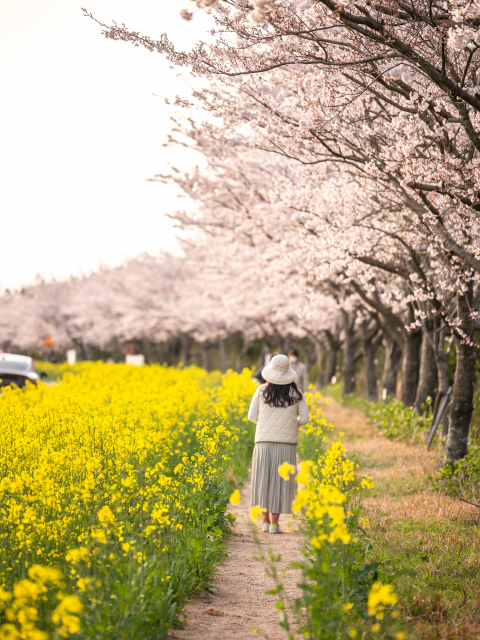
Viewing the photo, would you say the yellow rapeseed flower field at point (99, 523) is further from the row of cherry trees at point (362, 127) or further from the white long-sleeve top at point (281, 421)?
the row of cherry trees at point (362, 127)

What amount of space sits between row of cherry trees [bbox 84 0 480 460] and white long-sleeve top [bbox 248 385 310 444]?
2271 mm

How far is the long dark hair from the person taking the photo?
655 centimetres

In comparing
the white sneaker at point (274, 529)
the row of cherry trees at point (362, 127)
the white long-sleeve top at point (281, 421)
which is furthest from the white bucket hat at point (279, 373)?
the row of cherry trees at point (362, 127)

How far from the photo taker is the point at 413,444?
11.1 m

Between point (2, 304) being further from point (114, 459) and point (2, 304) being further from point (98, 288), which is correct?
point (114, 459)

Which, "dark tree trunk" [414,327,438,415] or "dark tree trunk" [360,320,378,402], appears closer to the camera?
"dark tree trunk" [414,327,438,415]

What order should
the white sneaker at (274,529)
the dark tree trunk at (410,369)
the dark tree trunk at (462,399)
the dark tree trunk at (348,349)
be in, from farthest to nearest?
the dark tree trunk at (348,349), the dark tree trunk at (410,369), the dark tree trunk at (462,399), the white sneaker at (274,529)

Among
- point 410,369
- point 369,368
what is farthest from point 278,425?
point 369,368

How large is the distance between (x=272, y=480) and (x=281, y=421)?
0.59 metres

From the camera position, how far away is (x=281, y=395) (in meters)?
6.57

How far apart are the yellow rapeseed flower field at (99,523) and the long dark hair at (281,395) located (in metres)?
0.60

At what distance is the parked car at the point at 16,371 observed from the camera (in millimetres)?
14484

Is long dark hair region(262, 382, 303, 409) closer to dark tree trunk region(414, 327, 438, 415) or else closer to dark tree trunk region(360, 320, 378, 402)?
dark tree trunk region(414, 327, 438, 415)

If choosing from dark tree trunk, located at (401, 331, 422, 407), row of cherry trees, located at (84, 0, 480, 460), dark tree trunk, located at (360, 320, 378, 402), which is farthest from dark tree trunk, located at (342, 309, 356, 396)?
row of cherry trees, located at (84, 0, 480, 460)
